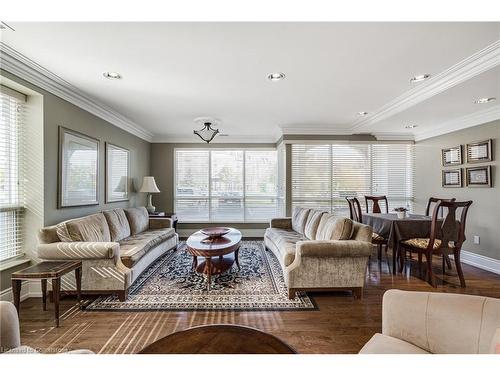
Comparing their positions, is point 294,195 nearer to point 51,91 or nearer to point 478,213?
point 478,213

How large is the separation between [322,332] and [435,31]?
8.43 ft

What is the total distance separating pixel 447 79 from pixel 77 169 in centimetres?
464

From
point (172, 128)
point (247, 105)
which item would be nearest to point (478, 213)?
point (247, 105)

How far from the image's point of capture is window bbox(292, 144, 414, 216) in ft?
16.9

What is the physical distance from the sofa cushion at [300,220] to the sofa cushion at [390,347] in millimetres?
2744

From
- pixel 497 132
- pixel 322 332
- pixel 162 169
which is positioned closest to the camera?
pixel 322 332

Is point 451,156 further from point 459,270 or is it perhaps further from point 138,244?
point 138,244

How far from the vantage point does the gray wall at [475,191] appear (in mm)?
3592

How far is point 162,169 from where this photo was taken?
583cm

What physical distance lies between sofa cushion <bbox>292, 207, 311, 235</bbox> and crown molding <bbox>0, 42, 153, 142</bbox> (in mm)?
3535

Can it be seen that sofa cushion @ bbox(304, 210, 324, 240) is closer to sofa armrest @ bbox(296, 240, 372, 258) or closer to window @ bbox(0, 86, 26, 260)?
sofa armrest @ bbox(296, 240, 372, 258)

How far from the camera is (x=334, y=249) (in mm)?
2586

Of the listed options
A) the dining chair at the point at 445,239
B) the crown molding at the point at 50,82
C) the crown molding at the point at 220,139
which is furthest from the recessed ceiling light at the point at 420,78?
the crown molding at the point at 50,82

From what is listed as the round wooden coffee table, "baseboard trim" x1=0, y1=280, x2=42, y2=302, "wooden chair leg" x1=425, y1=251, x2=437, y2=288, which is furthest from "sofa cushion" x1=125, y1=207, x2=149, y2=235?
"wooden chair leg" x1=425, y1=251, x2=437, y2=288
